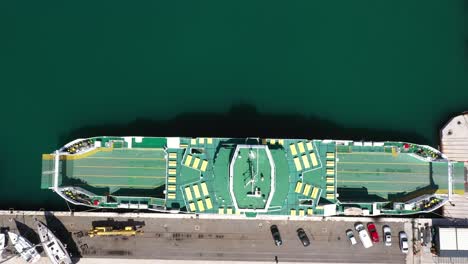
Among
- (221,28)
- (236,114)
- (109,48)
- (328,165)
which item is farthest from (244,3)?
(328,165)

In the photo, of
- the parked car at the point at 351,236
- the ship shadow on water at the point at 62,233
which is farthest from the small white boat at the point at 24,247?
the parked car at the point at 351,236

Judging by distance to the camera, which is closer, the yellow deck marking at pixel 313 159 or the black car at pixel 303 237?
the yellow deck marking at pixel 313 159

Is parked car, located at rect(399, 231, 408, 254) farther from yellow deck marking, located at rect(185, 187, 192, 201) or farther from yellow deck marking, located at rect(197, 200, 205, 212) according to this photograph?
yellow deck marking, located at rect(185, 187, 192, 201)

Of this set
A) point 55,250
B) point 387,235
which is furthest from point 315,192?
point 55,250

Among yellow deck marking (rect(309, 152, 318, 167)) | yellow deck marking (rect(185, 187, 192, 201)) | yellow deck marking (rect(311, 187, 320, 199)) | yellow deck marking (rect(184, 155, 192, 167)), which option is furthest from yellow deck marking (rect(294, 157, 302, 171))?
yellow deck marking (rect(185, 187, 192, 201))

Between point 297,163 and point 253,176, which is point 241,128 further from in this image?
point 253,176

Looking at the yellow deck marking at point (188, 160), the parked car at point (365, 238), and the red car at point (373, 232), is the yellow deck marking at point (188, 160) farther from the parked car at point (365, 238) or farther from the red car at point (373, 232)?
the red car at point (373, 232)

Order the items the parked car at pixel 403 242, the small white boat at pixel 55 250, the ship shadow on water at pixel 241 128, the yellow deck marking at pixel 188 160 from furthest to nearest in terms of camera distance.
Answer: the ship shadow on water at pixel 241 128 < the parked car at pixel 403 242 < the small white boat at pixel 55 250 < the yellow deck marking at pixel 188 160
